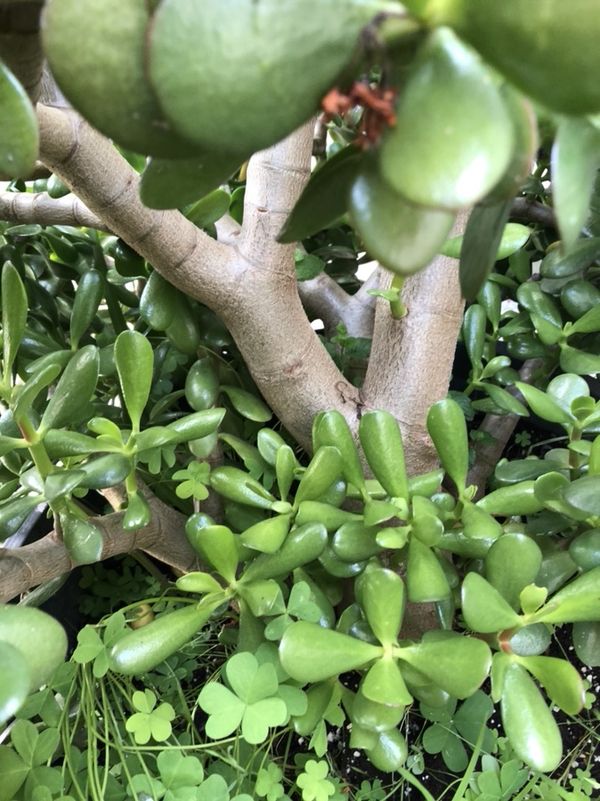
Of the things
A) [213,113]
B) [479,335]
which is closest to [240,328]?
[479,335]

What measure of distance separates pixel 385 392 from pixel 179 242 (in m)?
0.29

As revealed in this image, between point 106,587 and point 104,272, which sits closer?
point 104,272

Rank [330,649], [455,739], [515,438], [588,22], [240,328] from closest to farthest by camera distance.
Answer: [588,22] < [330,649] < [240,328] < [455,739] < [515,438]

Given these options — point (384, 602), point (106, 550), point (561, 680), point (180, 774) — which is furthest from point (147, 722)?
point (561, 680)

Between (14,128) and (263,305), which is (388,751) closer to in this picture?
(263,305)

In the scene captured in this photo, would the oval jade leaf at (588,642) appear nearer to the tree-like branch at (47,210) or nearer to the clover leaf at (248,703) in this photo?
the clover leaf at (248,703)

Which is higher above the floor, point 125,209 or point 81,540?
point 125,209

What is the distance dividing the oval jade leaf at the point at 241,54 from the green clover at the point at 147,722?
646mm

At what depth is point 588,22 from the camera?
0.15 metres

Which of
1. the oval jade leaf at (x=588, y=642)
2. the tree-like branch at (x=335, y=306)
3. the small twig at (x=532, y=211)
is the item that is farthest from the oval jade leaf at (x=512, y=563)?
the small twig at (x=532, y=211)

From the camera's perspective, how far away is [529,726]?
0.50 metres

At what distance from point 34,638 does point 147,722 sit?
0.44 meters

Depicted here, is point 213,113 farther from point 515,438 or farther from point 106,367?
point 515,438

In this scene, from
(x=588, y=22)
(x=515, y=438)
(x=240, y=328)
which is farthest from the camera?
(x=515, y=438)
